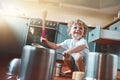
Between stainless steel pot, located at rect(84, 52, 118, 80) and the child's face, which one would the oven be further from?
stainless steel pot, located at rect(84, 52, 118, 80)

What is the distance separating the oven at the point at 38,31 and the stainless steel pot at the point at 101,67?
2.08 meters

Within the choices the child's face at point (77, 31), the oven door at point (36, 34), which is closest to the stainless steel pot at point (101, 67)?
the child's face at point (77, 31)

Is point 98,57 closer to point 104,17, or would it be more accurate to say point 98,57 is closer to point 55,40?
point 55,40

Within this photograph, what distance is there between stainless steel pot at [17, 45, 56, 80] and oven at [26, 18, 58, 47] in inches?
84.7

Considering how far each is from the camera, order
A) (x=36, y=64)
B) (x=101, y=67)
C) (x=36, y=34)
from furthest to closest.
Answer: (x=36, y=34)
(x=101, y=67)
(x=36, y=64)

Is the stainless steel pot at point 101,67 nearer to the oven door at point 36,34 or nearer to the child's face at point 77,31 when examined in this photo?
the child's face at point 77,31

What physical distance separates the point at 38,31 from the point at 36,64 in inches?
87.5

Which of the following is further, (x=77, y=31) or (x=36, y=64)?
(x=77, y=31)

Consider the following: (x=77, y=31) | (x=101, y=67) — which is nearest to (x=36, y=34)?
(x=77, y=31)

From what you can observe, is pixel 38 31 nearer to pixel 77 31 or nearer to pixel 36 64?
pixel 77 31

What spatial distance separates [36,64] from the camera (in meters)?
0.52

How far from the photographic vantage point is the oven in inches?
106

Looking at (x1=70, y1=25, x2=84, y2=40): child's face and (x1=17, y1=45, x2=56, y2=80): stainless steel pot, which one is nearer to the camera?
(x1=17, y1=45, x2=56, y2=80): stainless steel pot

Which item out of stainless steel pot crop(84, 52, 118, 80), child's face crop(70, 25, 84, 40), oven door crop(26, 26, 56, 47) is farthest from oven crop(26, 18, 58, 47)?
stainless steel pot crop(84, 52, 118, 80)
